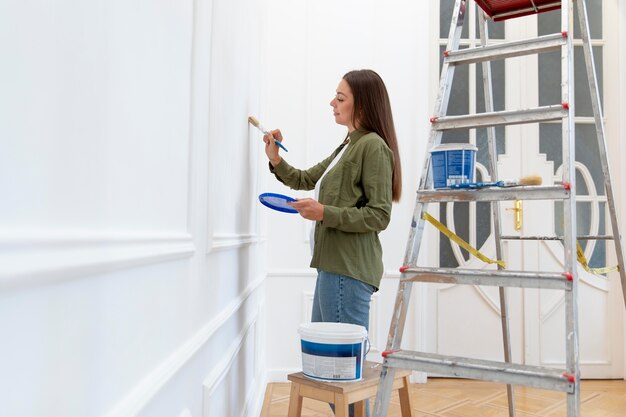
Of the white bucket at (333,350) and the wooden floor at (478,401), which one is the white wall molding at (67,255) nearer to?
the white bucket at (333,350)

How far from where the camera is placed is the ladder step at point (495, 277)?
131 cm

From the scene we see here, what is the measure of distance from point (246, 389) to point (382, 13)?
8.51 ft

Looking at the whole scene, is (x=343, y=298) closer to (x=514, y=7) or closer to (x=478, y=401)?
(x=514, y=7)

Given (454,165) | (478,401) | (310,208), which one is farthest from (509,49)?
(478,401)

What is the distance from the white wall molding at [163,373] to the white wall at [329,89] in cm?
203

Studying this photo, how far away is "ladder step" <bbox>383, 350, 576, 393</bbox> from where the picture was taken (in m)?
1.21

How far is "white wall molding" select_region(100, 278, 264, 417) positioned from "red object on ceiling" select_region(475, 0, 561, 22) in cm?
157

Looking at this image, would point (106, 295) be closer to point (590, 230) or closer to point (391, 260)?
point (391, 260)

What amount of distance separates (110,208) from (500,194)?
104 centimetres

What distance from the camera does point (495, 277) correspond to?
140 centimetres

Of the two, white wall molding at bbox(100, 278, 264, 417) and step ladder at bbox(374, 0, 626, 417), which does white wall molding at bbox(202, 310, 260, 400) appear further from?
step ladder at bbox(374, 0, 626, 417)

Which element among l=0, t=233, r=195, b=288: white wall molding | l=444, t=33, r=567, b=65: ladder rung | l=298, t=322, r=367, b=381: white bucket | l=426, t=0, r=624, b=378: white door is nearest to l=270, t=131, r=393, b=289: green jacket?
l=298, t=322, r=367, b=381: white bucket

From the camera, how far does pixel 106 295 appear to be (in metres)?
0.72

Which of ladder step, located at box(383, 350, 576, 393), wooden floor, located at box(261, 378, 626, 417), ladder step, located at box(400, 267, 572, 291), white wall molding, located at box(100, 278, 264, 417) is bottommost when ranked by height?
wooden floor, located at box(261, 378, 626, 417)
